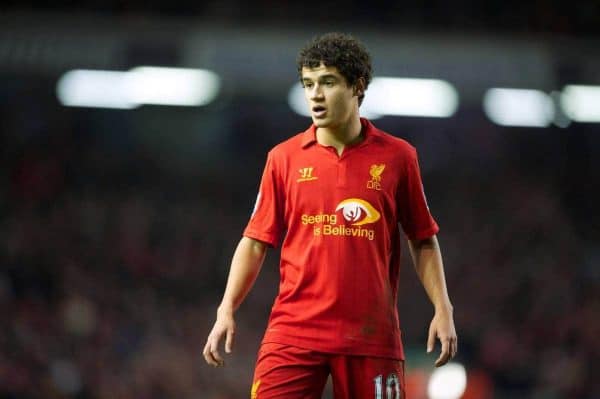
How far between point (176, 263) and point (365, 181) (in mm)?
6292

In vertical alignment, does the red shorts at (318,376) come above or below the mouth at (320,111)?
below

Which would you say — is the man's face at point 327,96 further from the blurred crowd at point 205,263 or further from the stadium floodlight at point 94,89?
the stadium floodlight at point 94,89

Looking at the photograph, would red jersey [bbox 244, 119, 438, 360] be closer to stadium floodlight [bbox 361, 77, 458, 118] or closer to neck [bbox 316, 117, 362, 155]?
neck [bbox 316, 117, 362, 155]

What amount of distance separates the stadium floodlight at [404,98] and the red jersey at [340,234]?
5.42 metres

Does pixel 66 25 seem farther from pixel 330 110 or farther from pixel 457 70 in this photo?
pixel 330 110

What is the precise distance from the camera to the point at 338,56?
11.2 feet

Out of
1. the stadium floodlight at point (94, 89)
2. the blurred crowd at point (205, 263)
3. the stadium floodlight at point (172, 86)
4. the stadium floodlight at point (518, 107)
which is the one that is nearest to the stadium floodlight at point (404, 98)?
the blurred crowd at point (205, 263)

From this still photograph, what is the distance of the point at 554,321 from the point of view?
366 inches

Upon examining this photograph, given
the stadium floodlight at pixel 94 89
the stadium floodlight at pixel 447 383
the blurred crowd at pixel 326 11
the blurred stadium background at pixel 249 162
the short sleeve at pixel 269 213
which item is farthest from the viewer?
the blurred crowd at pixel 326 11

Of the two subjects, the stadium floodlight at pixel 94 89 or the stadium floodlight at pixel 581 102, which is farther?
the stadium floodlight at pixel 581 102

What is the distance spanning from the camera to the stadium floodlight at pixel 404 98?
357 inches

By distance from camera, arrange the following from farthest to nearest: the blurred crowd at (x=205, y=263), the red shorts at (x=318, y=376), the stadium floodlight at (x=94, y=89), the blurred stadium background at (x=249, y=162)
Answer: the stadium floodlight at (x=94, y=89) < the blurred stadium background at (x=249, y=162) < the blurred crowd at (x=205, y=263) < the red shorts at (x=318, y=376)

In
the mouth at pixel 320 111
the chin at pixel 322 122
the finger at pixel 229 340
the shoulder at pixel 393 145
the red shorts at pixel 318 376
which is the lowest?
the red shorts at pixel 318 376

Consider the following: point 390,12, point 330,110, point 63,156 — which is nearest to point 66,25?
point 63,156
